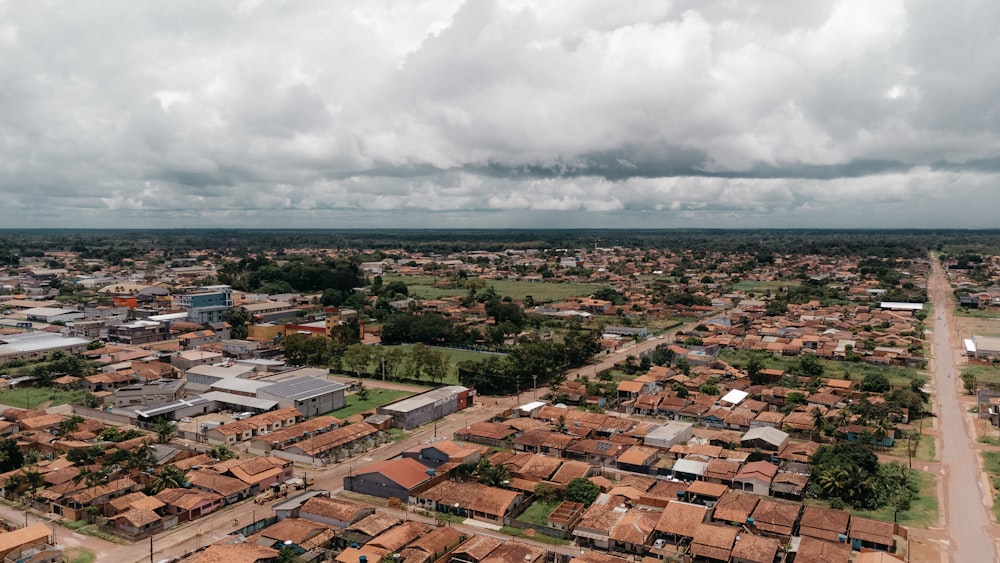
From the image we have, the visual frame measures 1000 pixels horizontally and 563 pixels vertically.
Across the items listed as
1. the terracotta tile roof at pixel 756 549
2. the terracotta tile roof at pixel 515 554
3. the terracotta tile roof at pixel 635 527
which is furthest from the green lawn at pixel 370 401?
the terracotta tile roof at pixel 756 549

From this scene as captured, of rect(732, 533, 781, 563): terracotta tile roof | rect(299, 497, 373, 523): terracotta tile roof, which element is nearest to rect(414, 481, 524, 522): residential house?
rect(299, 497, 373, 523): terracotta tile roof

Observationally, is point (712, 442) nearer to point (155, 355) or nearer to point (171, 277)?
point (155, 355)

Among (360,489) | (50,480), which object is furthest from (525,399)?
(50,480)

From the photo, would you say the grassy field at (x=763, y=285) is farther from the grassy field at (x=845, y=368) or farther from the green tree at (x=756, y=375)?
the green tree at (x=756, y=375)

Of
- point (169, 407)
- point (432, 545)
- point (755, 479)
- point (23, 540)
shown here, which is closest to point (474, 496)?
point (432, 545)

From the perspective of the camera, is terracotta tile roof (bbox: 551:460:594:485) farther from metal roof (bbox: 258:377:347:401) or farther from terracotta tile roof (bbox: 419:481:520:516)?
metal roof (bbox: 258:377:347:401)

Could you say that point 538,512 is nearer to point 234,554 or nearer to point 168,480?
point 234,554
